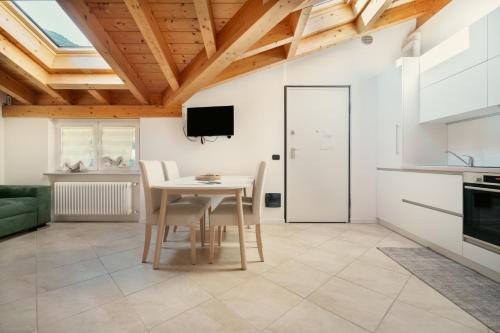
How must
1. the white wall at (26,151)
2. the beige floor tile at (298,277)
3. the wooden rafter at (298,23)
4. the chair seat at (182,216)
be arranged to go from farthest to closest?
the white wall at (26,151), the wooden rafter at (298,23), the chair seat at (182,216), the beige floor tile at (298,277)

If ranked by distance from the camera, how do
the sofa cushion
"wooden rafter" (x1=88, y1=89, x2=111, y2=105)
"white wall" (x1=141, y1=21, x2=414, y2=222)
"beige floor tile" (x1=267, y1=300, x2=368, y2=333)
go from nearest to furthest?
1. "beige floor tile" (x1=267, y1=300, x2=368, y2=333)
2. the sofa cushion
3. "wooden rafter" (x1=88, y1=89, x2=111, y2=105)
4. "white wall" (x1=141, y1=21, x2=414, y2=222)

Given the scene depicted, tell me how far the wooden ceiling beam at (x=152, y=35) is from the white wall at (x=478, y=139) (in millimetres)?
3289

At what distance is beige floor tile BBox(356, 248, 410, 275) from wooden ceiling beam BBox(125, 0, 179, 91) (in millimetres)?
2784

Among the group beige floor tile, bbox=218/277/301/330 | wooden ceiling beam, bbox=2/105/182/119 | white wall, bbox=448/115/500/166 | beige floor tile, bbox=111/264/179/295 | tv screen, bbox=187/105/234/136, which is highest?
wooden ceiling beam, bbox=2/105/182/119

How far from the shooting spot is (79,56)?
2.96 meters

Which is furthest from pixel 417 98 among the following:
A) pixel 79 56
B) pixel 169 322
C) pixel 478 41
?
pixel 79 56

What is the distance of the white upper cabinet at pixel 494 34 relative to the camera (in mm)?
1788

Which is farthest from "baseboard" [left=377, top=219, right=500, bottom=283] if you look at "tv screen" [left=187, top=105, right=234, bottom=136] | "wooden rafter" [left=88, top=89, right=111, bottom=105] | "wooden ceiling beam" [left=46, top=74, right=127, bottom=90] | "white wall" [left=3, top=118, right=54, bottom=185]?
"white wall" [left=3, top=118, right=54, bottom=185]

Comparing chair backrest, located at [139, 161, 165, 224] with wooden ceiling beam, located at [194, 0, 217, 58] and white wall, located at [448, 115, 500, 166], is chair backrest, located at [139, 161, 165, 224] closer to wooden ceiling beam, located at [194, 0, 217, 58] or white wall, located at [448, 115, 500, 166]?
wooden ceiling beam, located at [194, 0, 217, 58]

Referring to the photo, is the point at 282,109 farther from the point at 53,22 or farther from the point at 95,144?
the point at 95,144

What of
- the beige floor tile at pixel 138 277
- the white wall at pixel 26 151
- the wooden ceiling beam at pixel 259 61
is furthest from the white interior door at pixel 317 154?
the white wall at pixel 26 151

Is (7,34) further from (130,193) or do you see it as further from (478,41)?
(478,41)

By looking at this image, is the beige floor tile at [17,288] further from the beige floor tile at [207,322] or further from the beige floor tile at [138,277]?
the beige floor tile at [207,322]

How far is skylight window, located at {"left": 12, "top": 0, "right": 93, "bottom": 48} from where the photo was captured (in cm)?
232
